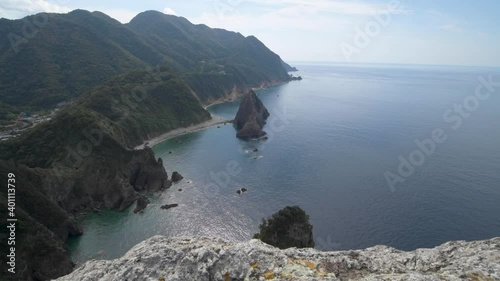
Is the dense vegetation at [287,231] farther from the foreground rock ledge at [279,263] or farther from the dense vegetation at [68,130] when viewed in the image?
the foreground rock ledge at [279,263]

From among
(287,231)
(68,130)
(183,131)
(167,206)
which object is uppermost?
(68,130)

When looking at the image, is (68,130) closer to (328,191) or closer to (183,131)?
(183,131)

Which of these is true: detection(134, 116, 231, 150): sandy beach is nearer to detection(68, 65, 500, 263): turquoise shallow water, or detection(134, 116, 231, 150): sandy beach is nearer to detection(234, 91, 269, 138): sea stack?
detection(68, 65, 500, 263): turquoise shallow water

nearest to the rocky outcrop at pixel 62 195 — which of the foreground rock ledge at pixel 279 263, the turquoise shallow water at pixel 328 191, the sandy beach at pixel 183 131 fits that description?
the turquoise shallow water at pixel 328 191

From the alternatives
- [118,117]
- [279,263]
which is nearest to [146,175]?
[118,117]

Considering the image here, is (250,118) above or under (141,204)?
above

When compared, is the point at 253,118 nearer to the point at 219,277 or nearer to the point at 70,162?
the point at 70,162

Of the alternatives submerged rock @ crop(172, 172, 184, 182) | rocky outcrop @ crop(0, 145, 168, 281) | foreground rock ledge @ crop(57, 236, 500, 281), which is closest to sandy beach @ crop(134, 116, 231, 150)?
submerged rock @ crop(172, 172, 184, 182)
